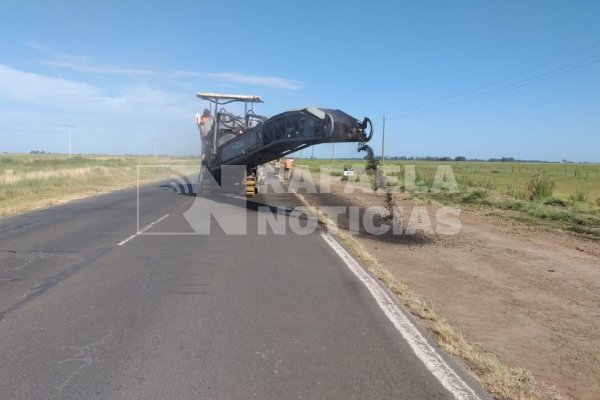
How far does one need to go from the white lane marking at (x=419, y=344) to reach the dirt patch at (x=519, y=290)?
72 cm

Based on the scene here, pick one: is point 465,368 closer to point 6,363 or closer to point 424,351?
point 424,351

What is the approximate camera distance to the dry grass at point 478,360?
14.2 ft

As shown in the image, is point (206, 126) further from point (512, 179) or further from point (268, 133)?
point (512, 179)

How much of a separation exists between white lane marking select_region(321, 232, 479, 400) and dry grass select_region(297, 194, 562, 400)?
0.18 meters

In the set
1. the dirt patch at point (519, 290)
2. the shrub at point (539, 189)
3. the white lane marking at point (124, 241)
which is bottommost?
the dirt patch at point (519, 290)

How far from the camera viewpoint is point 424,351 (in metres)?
5.07

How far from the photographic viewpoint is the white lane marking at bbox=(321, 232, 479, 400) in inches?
168

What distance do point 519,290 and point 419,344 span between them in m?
3.77

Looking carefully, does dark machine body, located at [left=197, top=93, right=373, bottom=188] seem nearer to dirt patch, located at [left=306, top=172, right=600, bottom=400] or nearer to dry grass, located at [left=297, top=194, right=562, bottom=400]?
dirt patch, located at [left=306, top=172, right=600, bottom=400]

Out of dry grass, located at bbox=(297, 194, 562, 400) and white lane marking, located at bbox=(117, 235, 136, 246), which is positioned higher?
white lane marking, located at bbox=(117, 235, 136, 246)

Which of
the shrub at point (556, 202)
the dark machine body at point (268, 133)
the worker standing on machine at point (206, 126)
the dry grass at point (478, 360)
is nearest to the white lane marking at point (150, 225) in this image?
the dark machine body at point (268, 133)

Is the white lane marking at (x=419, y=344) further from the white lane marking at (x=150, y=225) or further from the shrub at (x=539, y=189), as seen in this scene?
the shrub at (x=539, y=189)

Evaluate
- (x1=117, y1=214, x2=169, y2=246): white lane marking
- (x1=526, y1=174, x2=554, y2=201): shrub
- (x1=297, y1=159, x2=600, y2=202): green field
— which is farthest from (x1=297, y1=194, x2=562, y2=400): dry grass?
(x1=297, y1=159, x2=600, y2=202): green field

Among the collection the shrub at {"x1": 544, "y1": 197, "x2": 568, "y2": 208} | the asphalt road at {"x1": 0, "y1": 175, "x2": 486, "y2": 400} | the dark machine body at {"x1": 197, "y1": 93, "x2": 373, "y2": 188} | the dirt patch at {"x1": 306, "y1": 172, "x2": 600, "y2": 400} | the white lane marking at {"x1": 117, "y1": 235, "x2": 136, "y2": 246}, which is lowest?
the dirt patch at {"x1": 306, "y1": 172, "x2": 600, "y2": 400}
